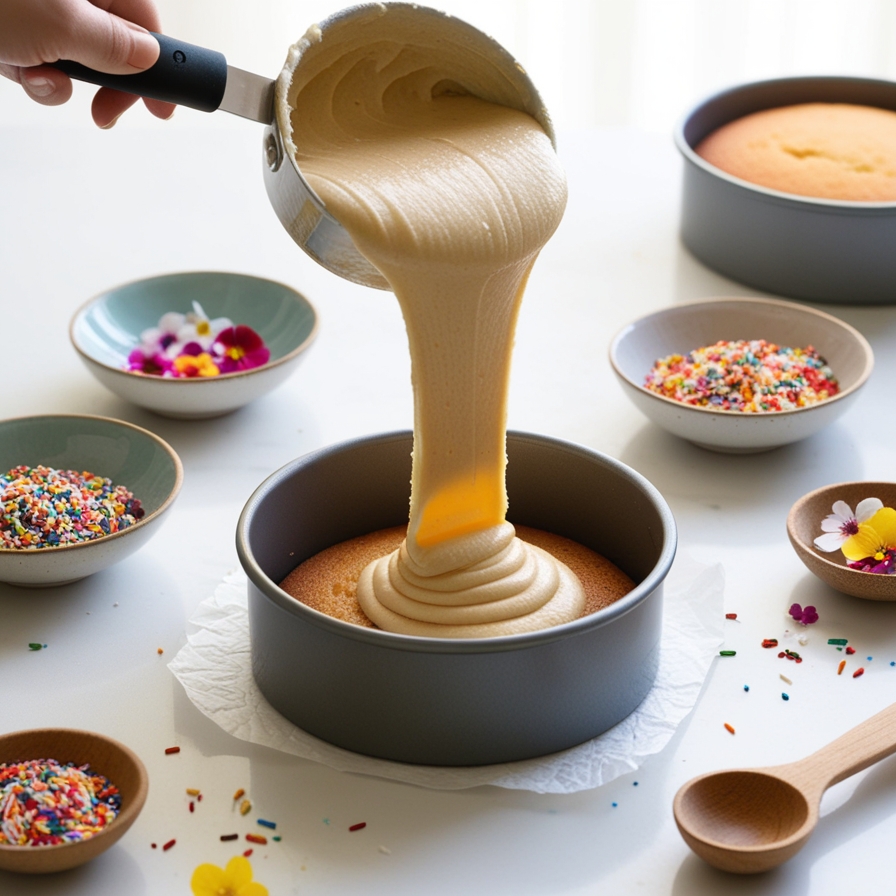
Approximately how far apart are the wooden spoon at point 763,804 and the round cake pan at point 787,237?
0.89 meters

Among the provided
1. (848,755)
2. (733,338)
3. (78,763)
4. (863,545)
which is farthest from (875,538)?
(78,763)

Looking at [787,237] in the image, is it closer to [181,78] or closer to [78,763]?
[181,78]

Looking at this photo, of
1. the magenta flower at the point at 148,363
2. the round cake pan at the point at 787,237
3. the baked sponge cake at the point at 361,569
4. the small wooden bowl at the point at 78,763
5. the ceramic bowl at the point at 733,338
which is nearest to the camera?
the small wooden bowl at the point at 78,763

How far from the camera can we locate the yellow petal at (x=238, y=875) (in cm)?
85

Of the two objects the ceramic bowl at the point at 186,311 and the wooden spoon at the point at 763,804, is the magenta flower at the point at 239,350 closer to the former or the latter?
the ceramic bowl at the point at 186,311

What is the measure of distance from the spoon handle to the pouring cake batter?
0.22 m

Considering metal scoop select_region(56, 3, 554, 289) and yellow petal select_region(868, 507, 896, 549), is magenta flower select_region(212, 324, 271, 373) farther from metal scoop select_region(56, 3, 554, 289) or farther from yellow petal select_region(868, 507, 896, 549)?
yellow petal select_region(868, 507, 896, 549)

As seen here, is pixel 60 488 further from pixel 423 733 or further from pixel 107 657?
pixel 423 733

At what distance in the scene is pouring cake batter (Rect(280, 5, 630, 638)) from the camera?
91cm

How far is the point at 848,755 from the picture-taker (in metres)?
0.93

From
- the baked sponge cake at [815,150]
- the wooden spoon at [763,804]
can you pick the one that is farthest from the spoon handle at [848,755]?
the baked sponge cake at [815,150]

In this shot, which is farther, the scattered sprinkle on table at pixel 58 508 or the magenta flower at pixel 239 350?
the magenta flower at pixel 239 350

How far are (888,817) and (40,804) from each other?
0.59m

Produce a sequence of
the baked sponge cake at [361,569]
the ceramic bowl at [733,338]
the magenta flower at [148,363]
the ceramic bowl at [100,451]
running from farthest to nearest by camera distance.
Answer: the magenta flower at [148,363] → the ceramic bowl at [733,338] → the ceramic bowl at [100,451] → the baked sponge cake at [361,569]
